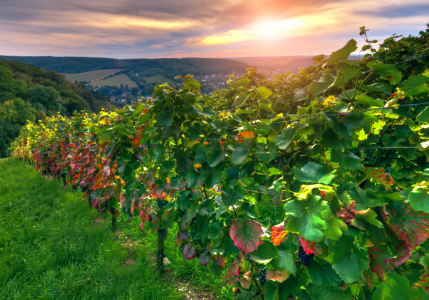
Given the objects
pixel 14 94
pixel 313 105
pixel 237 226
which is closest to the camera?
pixel 313 105

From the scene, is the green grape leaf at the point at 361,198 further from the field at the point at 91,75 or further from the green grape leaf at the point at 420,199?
the field at the point at 91,75

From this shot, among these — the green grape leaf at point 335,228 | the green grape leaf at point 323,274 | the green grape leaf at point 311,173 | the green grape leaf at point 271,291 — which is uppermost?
the green grape leaf at point 311,173

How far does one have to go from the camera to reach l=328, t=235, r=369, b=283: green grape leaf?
73 cm

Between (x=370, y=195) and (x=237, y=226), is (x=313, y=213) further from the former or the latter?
(x=237, y=226)

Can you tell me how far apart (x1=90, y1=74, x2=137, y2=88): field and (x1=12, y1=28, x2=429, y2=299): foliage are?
6782 centimetres

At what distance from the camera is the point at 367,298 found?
36.3 inches

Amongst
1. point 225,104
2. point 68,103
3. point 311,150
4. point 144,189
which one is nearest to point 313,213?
point 311,150

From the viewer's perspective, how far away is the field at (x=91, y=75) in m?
76.2

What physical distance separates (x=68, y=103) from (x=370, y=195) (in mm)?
60020

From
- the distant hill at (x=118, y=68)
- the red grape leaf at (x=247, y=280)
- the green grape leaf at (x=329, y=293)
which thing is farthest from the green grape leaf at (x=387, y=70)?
the distant hill at (x=118, y=68)

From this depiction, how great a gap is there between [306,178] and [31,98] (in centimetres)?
5897

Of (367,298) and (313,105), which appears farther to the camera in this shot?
(313,105)

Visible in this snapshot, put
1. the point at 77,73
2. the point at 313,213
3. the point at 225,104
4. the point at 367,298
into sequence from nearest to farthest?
the point at 313,213, the point at 367,298, the point at 225,104, the point at 77,73

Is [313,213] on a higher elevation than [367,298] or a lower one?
higher
